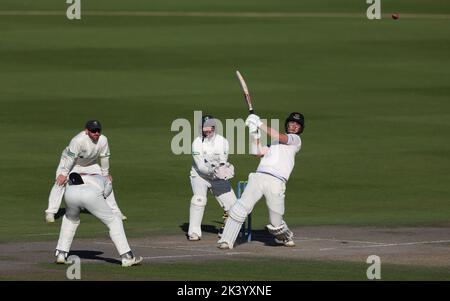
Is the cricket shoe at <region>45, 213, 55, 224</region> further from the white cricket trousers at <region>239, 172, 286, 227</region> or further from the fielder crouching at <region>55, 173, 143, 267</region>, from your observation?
the fielder crouching at <region>55, 173, 143, 267</region>

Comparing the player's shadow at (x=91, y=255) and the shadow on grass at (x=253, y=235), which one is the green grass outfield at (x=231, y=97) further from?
the player's shadow at (x=91, y=255)

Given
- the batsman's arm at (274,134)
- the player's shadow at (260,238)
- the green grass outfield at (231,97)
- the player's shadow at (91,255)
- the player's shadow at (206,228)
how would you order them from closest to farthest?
1. the player's shadow at (91,255)
2. the batsman's arm at (274,134)
3. the player's shadow at (260,238)
4. the player's shadow at (206,228)
5. the green grass outfield at (231,97)

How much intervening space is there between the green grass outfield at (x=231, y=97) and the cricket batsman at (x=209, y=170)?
3.76ft

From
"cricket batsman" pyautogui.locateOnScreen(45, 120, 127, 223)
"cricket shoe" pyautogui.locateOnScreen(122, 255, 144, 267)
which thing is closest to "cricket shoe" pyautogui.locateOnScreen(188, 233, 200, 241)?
"cricket batsman" pyautogui.locateOnScreen(45, 120, 127, 223)

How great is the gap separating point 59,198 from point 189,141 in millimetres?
12098

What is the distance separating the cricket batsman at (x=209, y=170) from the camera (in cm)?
2311

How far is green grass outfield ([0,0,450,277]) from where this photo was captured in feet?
93.2

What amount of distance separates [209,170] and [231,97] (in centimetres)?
2084

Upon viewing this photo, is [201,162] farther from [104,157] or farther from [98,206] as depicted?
[98,206]

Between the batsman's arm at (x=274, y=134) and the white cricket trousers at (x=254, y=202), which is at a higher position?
the batsman's arm at (x=274, y=134)

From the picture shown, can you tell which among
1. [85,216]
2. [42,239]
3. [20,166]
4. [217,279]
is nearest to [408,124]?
[20,166]

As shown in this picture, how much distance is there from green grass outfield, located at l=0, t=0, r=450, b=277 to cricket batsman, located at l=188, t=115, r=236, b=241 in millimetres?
1146

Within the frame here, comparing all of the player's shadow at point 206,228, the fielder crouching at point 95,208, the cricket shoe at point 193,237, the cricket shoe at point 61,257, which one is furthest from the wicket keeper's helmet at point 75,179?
the player's shadow at point 206,228

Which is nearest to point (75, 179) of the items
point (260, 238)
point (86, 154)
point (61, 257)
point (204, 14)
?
point (61, 257)
